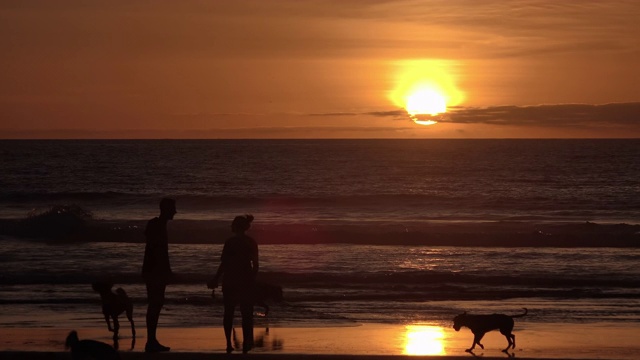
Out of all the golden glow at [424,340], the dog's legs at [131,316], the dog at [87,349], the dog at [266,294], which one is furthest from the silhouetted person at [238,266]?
the golden glow at [424,340]

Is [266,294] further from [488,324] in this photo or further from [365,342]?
[488,324]

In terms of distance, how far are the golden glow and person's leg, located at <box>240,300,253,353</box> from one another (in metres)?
1.86

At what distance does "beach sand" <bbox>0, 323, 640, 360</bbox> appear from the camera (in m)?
10.1

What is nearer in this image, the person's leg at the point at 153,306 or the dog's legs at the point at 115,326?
the person's leg at the point at 153,306

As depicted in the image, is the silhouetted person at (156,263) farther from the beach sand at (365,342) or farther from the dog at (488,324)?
the dog at (488,324)

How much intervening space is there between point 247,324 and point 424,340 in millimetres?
2373

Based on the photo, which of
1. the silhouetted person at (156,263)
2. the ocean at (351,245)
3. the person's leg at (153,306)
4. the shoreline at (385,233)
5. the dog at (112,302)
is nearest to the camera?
the silhouetted person at (156,263)

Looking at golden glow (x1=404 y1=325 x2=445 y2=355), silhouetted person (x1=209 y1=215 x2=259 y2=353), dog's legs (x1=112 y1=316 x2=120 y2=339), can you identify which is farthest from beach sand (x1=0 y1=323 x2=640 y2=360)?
silhouetted person (x1=209 y1=215 x2=259 y2=353)

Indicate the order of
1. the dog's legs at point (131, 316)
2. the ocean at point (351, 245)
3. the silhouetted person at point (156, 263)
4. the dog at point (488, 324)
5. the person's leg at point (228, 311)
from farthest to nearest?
the ocean at point (351, 245), the dog's legs at point (131, 316), the dog at point (488, 324), the person's leg at point (228, 311), the silhouetted person at point (156, 263)

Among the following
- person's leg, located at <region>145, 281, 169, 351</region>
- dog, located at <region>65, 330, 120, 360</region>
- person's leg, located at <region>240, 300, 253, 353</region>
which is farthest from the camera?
person's leg, located at <region>240, 300, 253, 353</region>

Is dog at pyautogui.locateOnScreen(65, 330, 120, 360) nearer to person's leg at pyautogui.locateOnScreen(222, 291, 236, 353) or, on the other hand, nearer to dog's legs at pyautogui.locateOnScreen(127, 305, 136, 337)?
person's leg at pyautogui.locateOnScreen(222, 291, 236, 353)

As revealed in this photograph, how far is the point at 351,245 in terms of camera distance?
25812mm

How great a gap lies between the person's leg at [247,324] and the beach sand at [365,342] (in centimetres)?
17

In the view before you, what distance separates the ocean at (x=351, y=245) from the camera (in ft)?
47.6
